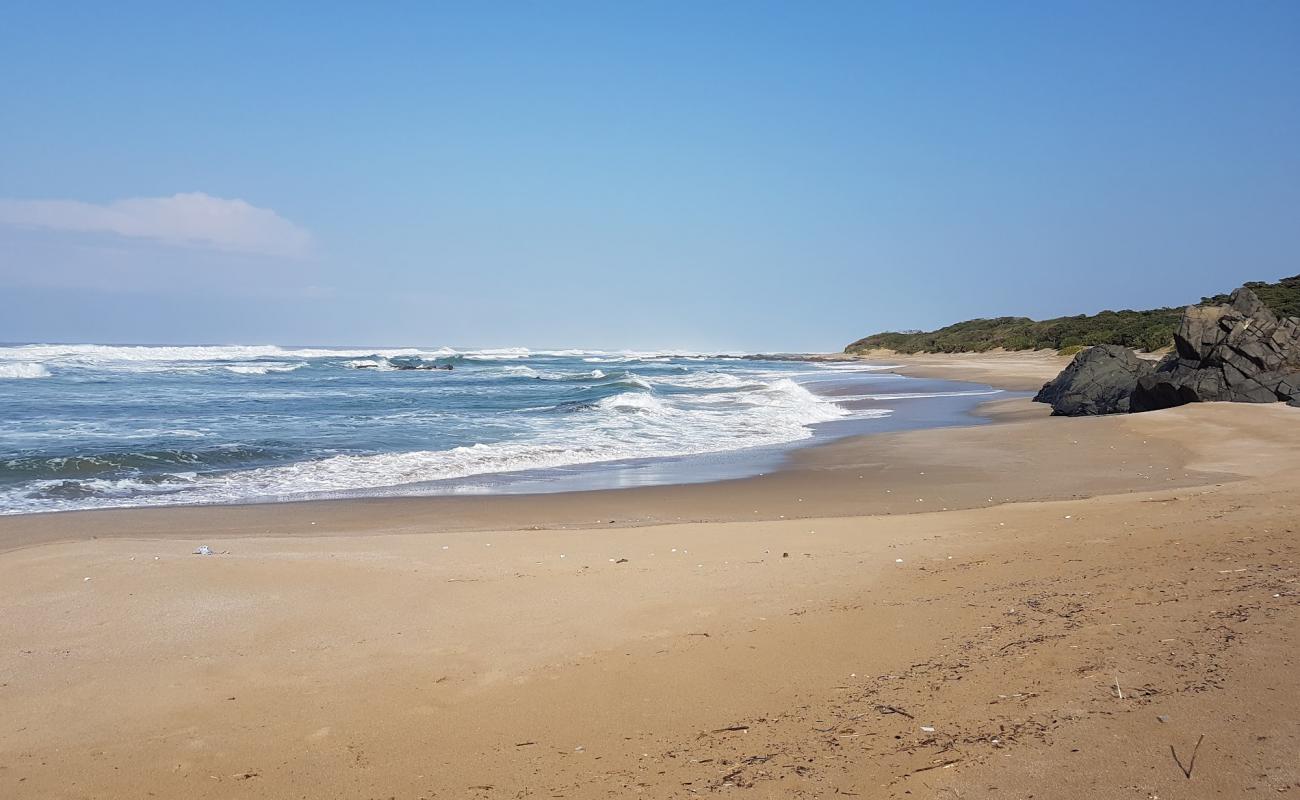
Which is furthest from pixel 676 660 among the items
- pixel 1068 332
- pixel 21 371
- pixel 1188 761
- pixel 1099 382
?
pixel 1068 332

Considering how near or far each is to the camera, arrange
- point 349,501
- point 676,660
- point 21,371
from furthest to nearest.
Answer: point 21,371, point 349,501, point 676,660

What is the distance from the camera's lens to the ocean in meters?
12.5

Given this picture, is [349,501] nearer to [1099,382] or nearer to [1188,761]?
[1188,761]

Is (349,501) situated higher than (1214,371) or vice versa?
(1214,371)

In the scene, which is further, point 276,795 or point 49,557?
point 49,557

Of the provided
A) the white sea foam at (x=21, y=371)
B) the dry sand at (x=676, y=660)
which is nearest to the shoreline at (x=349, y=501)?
the dry sand at (x=676, y=660)

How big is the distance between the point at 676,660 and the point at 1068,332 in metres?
66.2

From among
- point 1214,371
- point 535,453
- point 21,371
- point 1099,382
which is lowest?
point 535,453

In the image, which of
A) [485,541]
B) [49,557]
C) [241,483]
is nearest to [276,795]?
[485,541]

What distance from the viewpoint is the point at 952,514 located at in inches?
341

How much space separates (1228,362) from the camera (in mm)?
19031

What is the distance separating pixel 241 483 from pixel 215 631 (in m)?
8.23

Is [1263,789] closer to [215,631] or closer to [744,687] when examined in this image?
[744,687]

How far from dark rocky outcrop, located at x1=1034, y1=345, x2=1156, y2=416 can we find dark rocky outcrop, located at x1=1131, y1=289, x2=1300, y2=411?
67 centimetres
